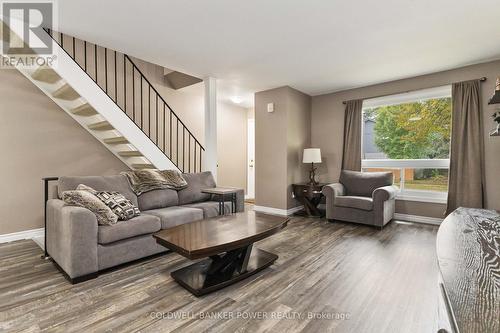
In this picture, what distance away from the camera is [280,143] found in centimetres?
484

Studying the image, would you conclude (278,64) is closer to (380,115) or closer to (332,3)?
(332,3)

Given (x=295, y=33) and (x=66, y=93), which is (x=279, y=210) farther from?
(x=66, y=93)

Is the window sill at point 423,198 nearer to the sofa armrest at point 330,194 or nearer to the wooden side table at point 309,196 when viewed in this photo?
the sofa armrest at point 330,194

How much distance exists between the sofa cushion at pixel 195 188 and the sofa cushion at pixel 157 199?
0.12 m

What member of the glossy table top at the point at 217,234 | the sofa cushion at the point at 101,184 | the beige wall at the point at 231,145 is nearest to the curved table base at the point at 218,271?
the glossy table top at the point at 217,234

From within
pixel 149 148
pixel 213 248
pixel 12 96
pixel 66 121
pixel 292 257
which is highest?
pixel 12 96

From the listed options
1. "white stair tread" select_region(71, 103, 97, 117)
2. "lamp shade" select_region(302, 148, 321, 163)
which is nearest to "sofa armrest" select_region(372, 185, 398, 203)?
"lamp shade" select_region(302, 148, 321, 163)

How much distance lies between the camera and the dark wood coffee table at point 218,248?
1869mm

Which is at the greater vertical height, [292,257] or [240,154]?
[240,154]

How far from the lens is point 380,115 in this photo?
15.4 ft

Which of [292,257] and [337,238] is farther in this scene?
[337,238]

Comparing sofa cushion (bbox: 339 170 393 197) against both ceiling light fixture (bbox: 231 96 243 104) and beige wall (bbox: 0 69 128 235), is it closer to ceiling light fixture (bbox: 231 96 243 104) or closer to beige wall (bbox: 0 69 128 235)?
ceiling light fixture (bbox: 231 96 243 104)

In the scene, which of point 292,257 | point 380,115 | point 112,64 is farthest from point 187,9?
point 380,115

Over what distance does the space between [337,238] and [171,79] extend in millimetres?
4296
